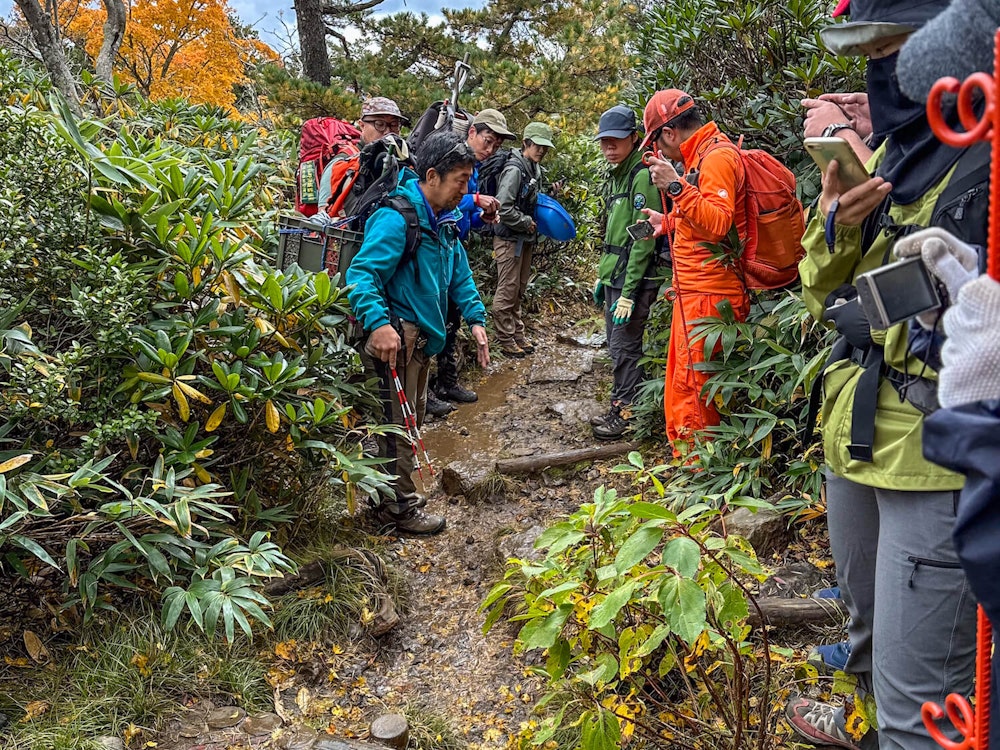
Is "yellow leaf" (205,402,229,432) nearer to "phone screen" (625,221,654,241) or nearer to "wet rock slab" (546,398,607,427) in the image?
"phone screen" (625,221,654,241)

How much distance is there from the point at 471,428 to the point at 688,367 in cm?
248

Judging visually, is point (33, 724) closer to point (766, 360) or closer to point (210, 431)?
point (210, 431)

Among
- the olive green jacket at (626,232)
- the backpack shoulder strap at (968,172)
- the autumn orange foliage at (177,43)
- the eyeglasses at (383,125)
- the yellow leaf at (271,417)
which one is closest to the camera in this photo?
the backpack shoulder strap at (968,172)

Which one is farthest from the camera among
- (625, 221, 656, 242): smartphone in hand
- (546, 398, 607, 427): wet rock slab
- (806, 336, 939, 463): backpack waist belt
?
(546, 398, 607, 427): wet rock slab

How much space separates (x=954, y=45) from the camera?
1185 mm

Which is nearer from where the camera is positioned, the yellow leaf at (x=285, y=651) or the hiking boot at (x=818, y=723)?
the hiking boot at (x=818, y=723)

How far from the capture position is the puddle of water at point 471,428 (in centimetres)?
585

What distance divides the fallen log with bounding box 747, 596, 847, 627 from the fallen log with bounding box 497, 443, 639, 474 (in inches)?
88.8

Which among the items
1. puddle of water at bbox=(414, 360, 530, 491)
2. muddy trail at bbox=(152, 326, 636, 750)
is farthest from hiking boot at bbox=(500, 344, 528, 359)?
muddy trail at bbox=(152, 326, 636, 750)

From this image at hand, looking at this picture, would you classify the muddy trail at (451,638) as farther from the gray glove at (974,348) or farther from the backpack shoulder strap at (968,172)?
the gray glove at (974,348)

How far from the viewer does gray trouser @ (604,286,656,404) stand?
534cm

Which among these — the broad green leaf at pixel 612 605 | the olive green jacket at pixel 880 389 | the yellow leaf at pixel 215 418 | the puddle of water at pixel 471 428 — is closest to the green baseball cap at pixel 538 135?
the puddle of water at pixel 471 428

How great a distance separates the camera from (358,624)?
11.9ft

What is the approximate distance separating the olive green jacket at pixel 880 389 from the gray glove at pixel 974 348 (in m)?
0.64
